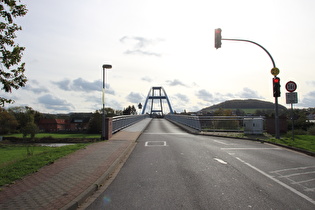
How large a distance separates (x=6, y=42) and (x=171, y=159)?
6069 millimetres

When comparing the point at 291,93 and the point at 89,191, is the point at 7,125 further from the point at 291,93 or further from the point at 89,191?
the point at 89,191

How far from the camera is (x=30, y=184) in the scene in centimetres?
601

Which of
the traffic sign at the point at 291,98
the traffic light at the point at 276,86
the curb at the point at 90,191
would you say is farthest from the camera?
the traffic light at the point at 276,86

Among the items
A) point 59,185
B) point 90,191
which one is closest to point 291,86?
point 90,191

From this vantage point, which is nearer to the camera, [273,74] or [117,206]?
[117,206]

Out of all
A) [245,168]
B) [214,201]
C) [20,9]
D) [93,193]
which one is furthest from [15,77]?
[245,168]

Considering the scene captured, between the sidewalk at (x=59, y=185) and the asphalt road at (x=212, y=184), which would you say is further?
the asphalt road at (x=212, y=184)

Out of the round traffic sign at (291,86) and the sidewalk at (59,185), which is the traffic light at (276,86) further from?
the sidewalk at (59,185)

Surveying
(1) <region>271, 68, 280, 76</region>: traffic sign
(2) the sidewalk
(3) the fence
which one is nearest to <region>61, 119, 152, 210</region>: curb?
(2) the sidewalk

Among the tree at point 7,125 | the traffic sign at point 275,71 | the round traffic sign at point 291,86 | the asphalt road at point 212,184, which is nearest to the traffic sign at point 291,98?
the round traffic sign at point 291,86

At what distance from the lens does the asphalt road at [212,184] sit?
197 inches

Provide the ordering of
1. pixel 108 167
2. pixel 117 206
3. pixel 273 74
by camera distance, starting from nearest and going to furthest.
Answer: pixel 117 206 < pixel 108 167 < pixel 273 74

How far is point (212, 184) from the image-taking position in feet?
20.5

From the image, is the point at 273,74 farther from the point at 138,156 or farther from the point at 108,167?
the point at 108,167
